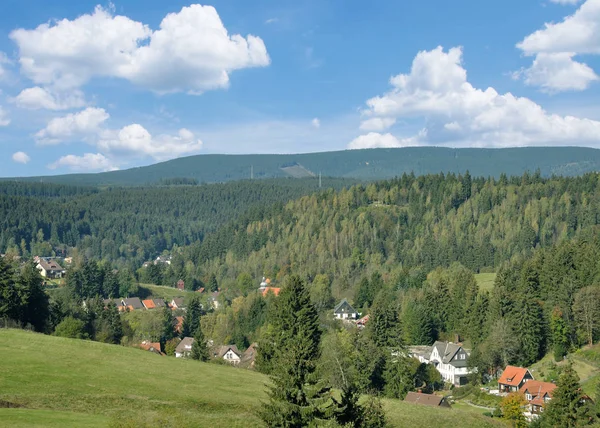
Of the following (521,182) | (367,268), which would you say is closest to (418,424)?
(367,268)

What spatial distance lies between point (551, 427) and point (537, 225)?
111825 mm

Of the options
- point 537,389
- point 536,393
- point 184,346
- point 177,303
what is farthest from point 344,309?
point 536,393

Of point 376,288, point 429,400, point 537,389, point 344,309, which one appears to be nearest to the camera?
point 429,400

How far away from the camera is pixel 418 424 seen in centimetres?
Result: 3628

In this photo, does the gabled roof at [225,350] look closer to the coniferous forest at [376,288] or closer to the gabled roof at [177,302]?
the coniferous forest at [376,288]

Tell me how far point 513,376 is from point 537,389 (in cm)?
598

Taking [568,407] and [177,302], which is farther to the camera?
[177,302]

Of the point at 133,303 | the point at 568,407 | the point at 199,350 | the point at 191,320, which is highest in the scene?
the point at 199,350

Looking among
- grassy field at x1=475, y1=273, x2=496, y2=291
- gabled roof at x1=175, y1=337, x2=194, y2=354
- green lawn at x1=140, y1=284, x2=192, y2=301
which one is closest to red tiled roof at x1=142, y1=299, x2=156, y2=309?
green lawn at x1=140, y1=284, x2=192, y2=301

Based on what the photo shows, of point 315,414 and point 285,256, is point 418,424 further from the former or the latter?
point 285,256

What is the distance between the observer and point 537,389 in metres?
62.4

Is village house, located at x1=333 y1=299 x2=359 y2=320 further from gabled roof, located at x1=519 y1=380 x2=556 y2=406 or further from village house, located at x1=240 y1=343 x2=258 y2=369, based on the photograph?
gabled roof, located at x1=519 y1=380 x2=556 y2=406

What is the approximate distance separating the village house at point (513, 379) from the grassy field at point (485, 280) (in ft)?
133

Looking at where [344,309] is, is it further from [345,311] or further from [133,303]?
[133,303]
